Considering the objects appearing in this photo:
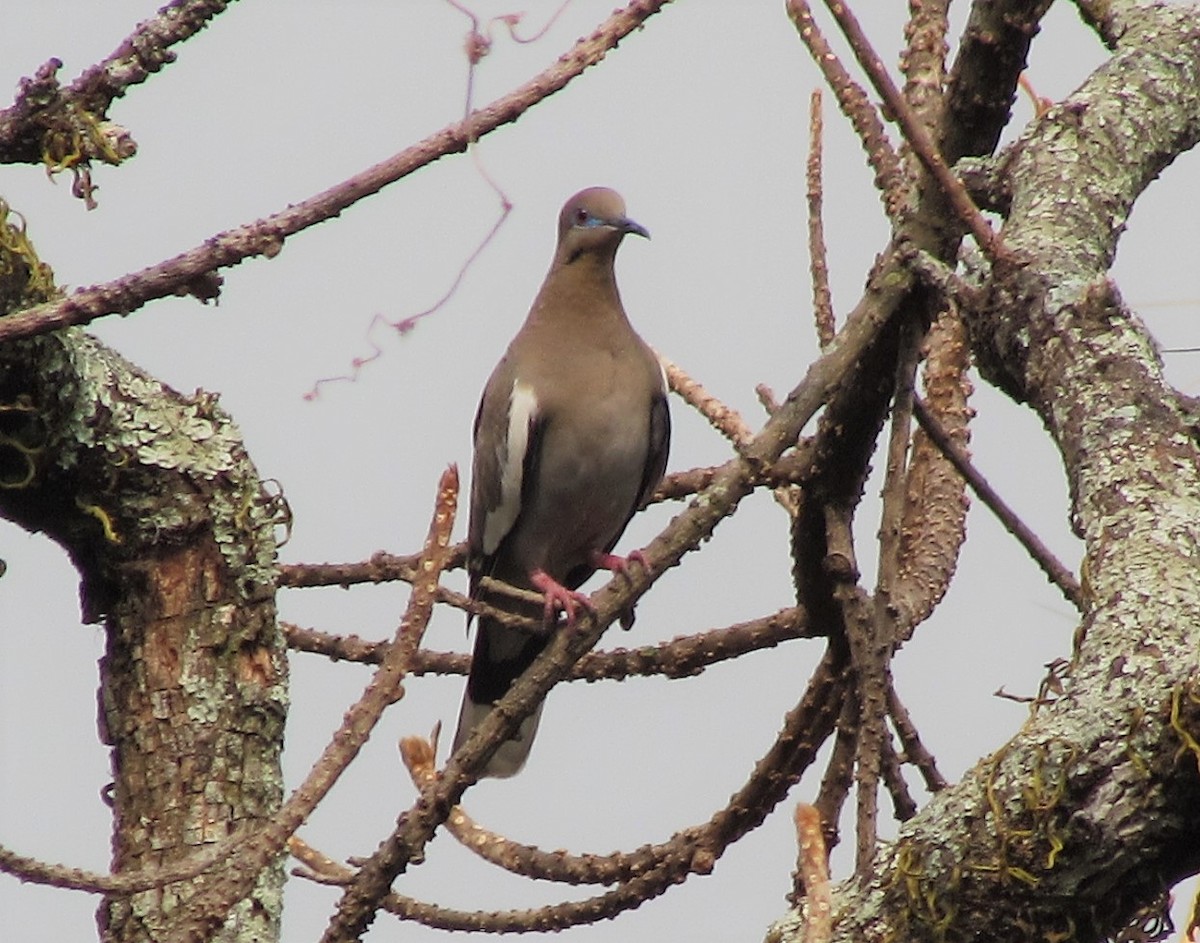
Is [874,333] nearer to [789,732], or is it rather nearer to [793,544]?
[793,544]

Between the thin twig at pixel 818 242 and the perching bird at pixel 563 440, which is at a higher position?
the perching bird at pixel 563 440

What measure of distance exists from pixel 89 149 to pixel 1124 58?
1591 mm

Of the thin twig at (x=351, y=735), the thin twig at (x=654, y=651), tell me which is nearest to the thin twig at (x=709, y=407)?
the thin twig at (x=654, y=651)

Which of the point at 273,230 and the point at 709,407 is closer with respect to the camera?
the point at 273,230

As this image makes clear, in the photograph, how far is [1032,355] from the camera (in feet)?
7.45

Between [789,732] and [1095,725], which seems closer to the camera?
[1095,725]

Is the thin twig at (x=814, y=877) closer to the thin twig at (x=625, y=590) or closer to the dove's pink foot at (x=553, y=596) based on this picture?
the thin twig at (x=625, y=590)

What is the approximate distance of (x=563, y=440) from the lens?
4766 millimetres

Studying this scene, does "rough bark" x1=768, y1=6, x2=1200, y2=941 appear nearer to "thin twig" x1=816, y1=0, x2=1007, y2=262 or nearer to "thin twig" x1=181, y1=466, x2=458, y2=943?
"thin twig" x1=816, y1=0, x2=1007, y2=262

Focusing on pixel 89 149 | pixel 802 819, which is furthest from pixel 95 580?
pixel 802 819

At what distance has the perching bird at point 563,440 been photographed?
475cm

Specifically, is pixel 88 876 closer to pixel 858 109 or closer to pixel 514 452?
pixel 858 109

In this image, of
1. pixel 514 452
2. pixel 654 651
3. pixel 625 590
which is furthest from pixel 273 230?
pixel 514 452

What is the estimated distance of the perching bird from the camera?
15.6 ft
